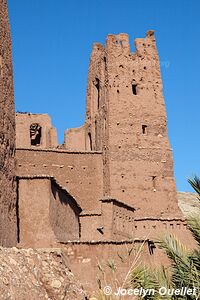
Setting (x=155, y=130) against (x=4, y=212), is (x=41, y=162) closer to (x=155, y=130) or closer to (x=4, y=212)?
(x=155, y=130)

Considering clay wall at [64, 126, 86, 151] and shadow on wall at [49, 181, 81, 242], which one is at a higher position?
clay wall at [64, 126, 86, 151]

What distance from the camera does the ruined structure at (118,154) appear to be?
1084 inches

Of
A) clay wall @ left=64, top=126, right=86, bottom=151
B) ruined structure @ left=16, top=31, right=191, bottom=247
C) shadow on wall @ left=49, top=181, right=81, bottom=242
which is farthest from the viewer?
clay wall @ left=64, top=126, right=86, bottom=151

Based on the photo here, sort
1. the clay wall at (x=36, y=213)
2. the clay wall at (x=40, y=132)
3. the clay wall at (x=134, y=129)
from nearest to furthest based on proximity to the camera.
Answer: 1. the clay wall at (x=36, y=213)
2. the clay wall at (x=134, y=129)
3. the clay wall at (x=40, y=132)

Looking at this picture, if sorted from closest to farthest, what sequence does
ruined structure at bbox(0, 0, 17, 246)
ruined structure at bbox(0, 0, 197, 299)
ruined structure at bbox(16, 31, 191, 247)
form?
ruined structure at bbox(0, 0, 17, 246), ruined structure at bbox(0, 0, 197, 299), ruined structure at bbox(16, 31, 191, 247)

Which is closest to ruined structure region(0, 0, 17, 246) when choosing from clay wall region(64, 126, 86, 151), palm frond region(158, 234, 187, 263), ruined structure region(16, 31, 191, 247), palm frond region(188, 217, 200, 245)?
palm frond region(158, 234, 187, 263)

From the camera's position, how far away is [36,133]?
1620 inches

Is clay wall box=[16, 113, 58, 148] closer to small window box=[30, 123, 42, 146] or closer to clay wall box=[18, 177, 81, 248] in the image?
Result: small window box=[30, 123, 42, 146]

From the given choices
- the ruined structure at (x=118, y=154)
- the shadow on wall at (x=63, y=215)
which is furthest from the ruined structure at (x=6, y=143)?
the ruined structure at (x=118, y=154)

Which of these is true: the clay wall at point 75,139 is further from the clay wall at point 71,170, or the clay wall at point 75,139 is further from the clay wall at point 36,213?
the clay wall at point 36,213

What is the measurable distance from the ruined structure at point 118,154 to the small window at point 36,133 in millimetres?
1053

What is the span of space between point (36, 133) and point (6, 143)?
82.7 ft

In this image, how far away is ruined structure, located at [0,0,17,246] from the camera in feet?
50.4

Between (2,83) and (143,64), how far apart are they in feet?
66.1
